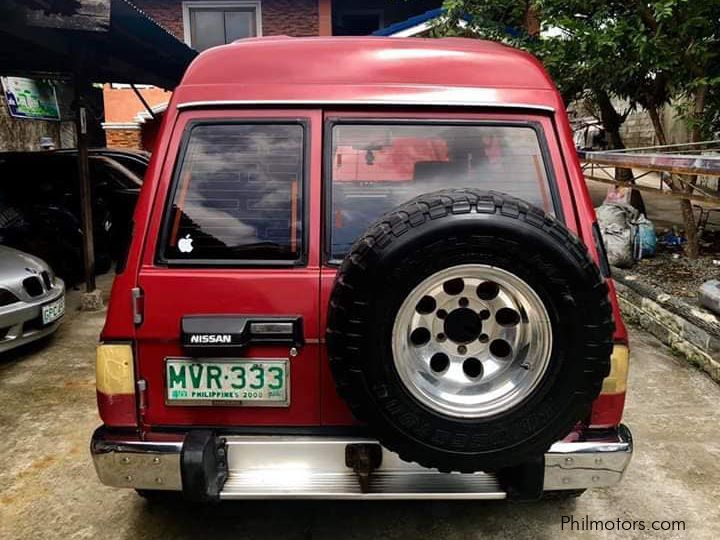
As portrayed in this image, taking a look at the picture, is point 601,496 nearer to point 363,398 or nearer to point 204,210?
point 363,398

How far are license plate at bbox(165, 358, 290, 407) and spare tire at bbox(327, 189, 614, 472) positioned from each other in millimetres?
311

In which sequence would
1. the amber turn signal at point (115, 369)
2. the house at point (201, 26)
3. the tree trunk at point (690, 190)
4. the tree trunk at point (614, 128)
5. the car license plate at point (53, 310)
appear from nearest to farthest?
the amber turn signal at point (115, 369), the car license plate at point (53, 310), the tree trunk at point (690, 190), the tree trunk at point (614, 128), the house at point (201, 26)

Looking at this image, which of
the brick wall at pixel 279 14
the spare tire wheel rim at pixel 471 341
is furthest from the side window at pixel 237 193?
the brick wall at pixel 279 14

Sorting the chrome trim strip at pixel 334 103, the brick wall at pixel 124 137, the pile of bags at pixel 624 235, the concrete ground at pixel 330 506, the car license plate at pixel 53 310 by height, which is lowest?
the concrete ground at pixel 330 506

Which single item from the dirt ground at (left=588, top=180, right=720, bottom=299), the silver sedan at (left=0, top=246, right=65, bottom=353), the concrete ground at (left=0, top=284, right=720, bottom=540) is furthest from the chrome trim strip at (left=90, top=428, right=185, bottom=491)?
the dirt ground at (left=588, top=180, right=720, bottom=299)

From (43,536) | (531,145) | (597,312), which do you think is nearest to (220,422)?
(43,536)

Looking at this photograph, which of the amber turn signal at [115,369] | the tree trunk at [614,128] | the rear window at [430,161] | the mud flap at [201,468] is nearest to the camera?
the mud flap at [201,468]

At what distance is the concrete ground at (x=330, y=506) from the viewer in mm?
2562

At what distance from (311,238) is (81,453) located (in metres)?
2.10

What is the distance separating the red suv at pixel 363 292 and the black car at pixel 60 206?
13.7 ft

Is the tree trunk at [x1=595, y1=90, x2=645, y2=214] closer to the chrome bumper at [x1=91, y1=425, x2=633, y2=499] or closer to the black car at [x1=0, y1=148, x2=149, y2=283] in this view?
the black car at [x1=0, y1=148, x2=149, y2=283]

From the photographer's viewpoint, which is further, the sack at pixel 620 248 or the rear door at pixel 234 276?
the sack at pixel 620 248

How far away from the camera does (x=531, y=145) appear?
2.26m

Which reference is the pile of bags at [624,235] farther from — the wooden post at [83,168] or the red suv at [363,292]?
the wooden post at [83,168]
